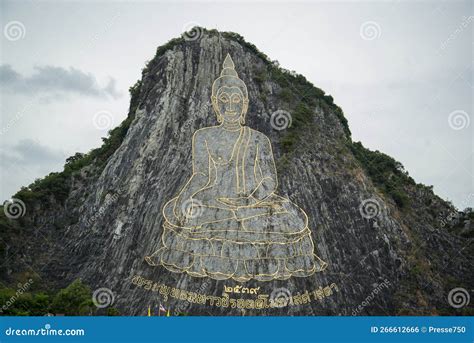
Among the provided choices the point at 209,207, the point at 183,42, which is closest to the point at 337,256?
the point at 209,207

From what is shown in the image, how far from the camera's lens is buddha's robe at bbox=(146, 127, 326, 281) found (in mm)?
25469

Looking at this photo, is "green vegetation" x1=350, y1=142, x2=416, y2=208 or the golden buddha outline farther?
"green vegetation" x1=350, y1=142, x2=416, y2=208

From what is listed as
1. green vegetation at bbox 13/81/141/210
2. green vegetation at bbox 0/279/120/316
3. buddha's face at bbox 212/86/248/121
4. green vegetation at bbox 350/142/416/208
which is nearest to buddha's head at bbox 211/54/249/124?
buddha's face at bbox 212/86/248/121

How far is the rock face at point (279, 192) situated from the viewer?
991 inches

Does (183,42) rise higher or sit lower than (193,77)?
higher

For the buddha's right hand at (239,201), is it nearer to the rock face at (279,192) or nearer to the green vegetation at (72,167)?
the rock face at (279,192)

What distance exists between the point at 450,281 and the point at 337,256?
21.9ft

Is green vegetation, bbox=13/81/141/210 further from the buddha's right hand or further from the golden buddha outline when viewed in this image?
the buddha's right hand

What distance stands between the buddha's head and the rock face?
22.4 inches

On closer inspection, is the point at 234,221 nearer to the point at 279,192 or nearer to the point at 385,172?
the point at 279,192

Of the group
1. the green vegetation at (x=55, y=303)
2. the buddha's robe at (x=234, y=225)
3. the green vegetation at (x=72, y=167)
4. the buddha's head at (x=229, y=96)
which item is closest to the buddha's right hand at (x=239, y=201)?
the buddha's robe at (x=234, y=225)

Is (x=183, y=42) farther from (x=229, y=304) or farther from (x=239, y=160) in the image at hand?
(x=229, y=304)

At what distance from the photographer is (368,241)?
28.2 metres

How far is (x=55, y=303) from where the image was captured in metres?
22.8
